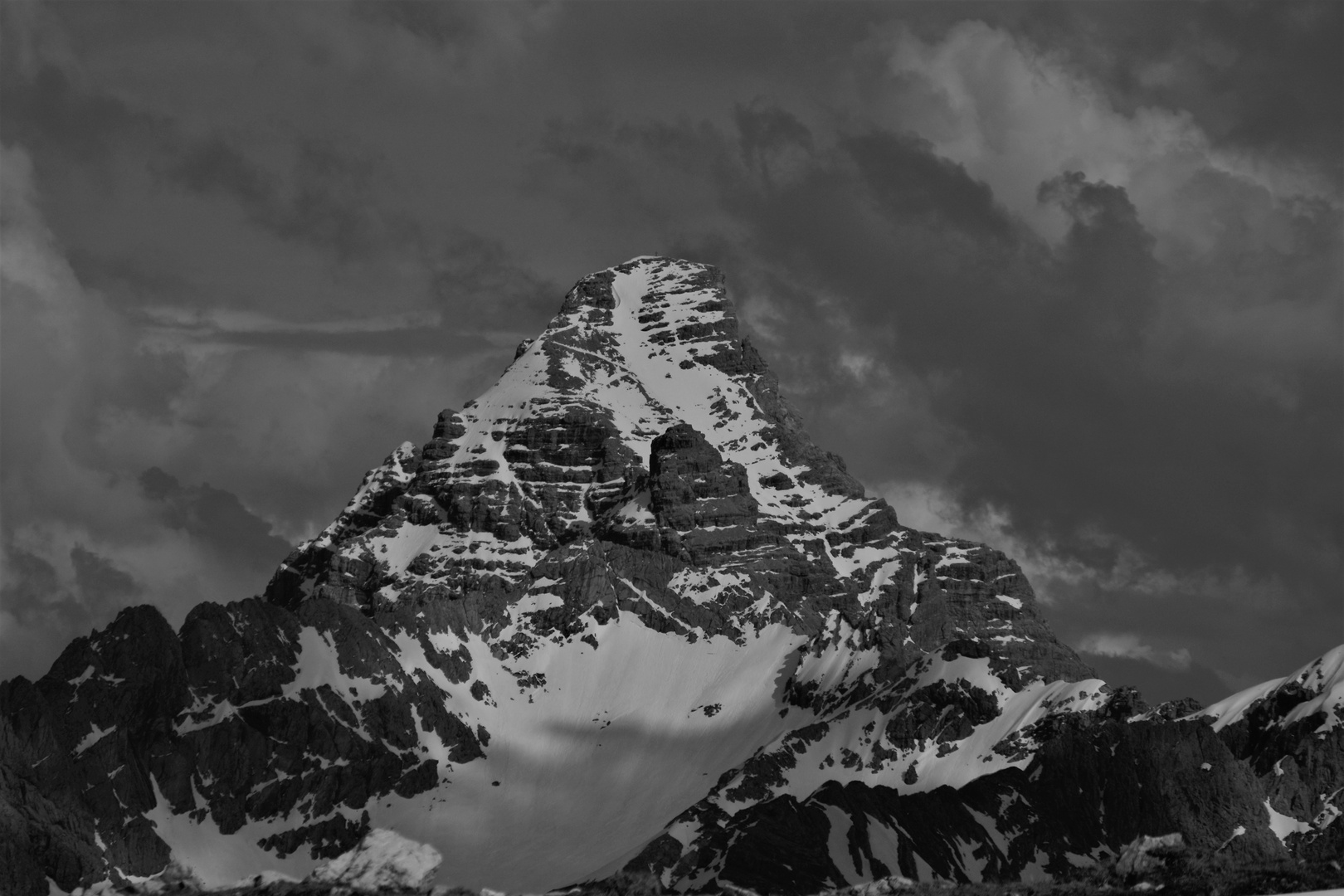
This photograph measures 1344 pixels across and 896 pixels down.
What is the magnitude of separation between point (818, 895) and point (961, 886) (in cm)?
529

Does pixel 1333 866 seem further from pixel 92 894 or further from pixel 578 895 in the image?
pixel 92 894

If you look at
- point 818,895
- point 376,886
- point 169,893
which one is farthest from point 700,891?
point 169,893

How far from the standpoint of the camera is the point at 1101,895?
232 feet

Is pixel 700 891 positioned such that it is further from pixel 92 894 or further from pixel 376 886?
pixel 92 894

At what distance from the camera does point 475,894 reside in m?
73.4

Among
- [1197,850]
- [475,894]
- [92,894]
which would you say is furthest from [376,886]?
[1197,850]

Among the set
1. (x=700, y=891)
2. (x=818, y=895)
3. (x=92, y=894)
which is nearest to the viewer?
(x=92, y=894)

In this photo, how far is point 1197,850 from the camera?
7300cm

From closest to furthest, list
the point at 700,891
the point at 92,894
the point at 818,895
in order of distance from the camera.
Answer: the point at 92,894 → the point at 818,895 → the point at 700,891

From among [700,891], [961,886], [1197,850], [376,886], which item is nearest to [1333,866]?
[1197,850]

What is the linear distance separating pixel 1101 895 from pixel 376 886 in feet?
75.6

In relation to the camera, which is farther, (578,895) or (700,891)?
(700,891)

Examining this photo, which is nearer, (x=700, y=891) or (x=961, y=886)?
(x=961, y=886)

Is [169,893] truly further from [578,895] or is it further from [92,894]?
[578,895]
